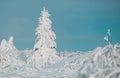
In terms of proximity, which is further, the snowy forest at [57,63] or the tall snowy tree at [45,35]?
the tall snowy tree at [45,35]

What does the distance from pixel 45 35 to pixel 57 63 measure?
24803mm

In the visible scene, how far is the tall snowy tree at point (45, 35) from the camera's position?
57094 millimetres

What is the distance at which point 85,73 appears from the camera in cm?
988

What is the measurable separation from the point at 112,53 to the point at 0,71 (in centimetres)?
1682

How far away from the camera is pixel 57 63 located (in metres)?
32.6

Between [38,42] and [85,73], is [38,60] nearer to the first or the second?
[38,42]

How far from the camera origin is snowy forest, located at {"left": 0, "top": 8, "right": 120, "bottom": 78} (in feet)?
32.8

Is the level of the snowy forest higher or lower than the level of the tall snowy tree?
lower

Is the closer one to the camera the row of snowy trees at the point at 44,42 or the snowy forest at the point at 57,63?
the snowy forest at the point at 57,63

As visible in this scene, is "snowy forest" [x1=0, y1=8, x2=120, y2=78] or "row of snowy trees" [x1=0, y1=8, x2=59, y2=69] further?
"row of snowy trees" [x1=0, y1=8, x2=59, y2=69]

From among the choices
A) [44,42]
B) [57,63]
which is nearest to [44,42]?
[44,42]

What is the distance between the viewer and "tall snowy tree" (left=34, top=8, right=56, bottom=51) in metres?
57.1

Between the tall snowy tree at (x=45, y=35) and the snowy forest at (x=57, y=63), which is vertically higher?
the tall snowy tree at (x=45, y=35)

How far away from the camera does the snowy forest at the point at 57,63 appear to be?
9984 millimetres
